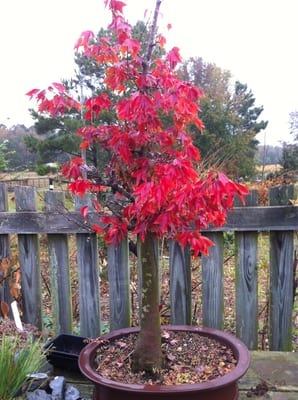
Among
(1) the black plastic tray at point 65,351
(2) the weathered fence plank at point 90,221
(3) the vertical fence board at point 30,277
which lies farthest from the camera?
(3) the vertical fence board at point 30,277

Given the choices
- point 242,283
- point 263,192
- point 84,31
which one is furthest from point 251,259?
point 263,192

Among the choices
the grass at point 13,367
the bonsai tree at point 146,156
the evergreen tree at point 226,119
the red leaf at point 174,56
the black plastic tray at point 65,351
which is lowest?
the black plastic tray at point 65,351

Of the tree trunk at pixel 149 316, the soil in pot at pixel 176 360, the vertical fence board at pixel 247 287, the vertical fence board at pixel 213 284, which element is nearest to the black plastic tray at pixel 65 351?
the soil in pot at pixel 176 360

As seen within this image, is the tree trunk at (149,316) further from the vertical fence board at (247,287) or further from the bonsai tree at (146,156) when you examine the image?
the vertical fence board at (247,287)

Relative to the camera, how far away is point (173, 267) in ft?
7.20

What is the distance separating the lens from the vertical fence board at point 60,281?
2.23 metres

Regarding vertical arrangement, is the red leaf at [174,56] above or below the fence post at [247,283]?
above

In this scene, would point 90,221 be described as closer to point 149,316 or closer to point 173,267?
point 173,267

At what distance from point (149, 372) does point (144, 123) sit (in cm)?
99

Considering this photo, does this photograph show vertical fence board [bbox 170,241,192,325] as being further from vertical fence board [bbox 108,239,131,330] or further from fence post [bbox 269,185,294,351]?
fence post [bbox 269,185,294,351]

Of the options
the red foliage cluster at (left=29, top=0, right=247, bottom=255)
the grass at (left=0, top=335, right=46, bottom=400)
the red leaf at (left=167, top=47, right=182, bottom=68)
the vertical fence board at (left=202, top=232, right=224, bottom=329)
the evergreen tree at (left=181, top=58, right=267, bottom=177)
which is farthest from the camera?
the evergreen tree at (left=181, top=58, right=267, bottom=177)

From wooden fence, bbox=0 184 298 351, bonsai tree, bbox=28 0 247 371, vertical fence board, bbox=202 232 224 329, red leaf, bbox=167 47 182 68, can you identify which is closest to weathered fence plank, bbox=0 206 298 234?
wooden fence, bbox=0 184 298 351

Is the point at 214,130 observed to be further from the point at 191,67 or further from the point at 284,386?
the point at 284,386

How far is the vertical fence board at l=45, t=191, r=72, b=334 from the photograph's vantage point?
2232 millimetres
